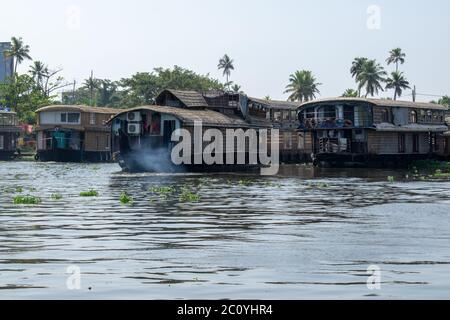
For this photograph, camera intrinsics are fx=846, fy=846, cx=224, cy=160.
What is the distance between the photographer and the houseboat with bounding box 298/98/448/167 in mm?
68625

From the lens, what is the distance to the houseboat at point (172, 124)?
5984 cm

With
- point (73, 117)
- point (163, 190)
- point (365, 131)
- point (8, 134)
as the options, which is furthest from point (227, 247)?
point (8, 134)

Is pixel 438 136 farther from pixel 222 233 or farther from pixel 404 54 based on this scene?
pixel 404 54

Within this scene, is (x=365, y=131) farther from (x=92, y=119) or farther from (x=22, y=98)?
(x=22, y=98)

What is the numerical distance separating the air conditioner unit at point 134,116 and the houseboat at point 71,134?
27560mm

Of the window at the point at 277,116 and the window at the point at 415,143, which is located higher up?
the window at the point at 277,116

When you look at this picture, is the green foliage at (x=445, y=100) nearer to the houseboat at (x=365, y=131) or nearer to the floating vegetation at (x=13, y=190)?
the houseboat at (x=365, y=131)

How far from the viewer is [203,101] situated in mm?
69125

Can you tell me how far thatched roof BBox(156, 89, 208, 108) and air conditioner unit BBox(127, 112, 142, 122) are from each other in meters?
5.53

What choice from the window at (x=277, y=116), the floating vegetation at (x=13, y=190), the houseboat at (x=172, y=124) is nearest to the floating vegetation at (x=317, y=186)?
the floating vegetation at (x=13, y=190)

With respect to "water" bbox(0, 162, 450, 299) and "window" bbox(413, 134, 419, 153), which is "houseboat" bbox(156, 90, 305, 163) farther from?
"water" bbox(0, 162, 450, 299)

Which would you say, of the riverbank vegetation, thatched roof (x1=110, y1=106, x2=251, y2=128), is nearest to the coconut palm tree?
the riverbank vegetation

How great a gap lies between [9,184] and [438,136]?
1825 inches
